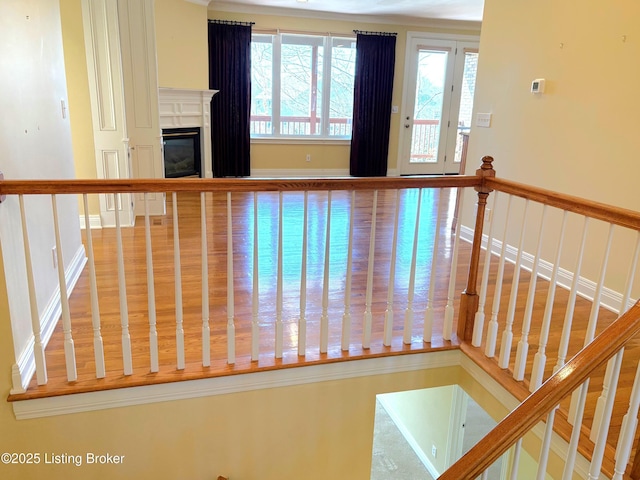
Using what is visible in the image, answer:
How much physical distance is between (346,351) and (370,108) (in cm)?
646

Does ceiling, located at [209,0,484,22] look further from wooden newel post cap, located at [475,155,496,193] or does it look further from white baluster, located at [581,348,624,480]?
white baluster, located at [581,348,624,480]

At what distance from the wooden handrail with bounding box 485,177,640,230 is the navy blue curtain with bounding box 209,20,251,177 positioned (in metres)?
5.91

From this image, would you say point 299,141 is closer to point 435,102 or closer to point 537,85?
point 435,102

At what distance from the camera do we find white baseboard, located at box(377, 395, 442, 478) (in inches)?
212

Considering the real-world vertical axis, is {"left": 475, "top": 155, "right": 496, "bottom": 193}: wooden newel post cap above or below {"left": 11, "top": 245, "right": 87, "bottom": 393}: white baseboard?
above

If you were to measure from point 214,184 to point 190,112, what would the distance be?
5.08 meters

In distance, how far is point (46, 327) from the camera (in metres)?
2.67

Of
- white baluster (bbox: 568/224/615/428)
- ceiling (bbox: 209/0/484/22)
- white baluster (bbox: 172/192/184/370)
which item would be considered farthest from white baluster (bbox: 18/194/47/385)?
ceiling (bbox: 209/0/484/22)

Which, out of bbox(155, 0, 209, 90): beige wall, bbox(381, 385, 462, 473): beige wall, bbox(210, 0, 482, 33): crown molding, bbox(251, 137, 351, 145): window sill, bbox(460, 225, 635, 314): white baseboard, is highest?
bbox(210, 0, 482, 33): crown molding

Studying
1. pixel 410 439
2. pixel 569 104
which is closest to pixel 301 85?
pixel 569 104

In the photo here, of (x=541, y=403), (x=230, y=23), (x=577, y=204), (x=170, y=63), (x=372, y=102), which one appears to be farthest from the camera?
(x=372, y=102)

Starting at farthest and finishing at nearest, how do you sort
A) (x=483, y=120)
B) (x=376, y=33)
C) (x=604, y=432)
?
1. (x=376, y=33)
2. (x=483, y=120)
3. (x=604, y=432)

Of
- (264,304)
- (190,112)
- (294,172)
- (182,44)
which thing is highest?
(182,44)

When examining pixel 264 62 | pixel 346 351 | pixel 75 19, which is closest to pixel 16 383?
pixel 346 351
